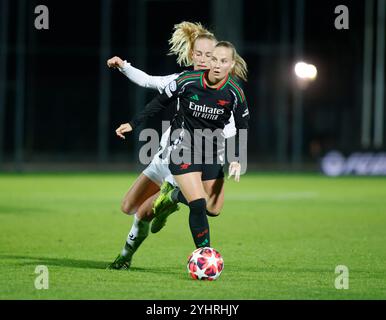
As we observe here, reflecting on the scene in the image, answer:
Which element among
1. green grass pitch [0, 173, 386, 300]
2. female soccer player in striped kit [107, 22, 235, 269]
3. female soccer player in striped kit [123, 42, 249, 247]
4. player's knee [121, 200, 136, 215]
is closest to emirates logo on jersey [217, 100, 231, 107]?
female soccer player in striped kit [123, 42, 249, 247]

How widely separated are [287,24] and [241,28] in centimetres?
146

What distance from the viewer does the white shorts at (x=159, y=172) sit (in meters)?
9.16

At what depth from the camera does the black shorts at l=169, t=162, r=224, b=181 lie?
8.78 meters

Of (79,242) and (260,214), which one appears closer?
(79,242)

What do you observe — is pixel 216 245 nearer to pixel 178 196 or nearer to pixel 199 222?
pixel 178 196

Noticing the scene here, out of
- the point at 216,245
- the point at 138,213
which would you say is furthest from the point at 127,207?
the point at 216,245

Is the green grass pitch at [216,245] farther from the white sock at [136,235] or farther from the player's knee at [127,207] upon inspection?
the player's knee at [127,207]

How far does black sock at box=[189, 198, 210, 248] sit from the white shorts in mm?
517

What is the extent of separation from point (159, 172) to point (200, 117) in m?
0.75

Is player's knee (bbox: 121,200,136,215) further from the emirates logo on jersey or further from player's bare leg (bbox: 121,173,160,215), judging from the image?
the emirates logo on jersey

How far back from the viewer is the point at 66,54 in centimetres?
3297

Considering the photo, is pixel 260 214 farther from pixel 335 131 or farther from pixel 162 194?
pixel 335 131
